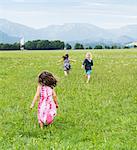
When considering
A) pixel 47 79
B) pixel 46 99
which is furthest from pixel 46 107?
pixel 47 79

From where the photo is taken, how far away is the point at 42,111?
11852 mm

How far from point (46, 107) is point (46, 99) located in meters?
0.26

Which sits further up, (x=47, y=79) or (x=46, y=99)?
(x=47, y=79)

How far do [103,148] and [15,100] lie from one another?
771cm

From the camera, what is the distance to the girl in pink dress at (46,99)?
11836mm

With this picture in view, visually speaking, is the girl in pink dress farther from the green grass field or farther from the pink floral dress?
the green grass field

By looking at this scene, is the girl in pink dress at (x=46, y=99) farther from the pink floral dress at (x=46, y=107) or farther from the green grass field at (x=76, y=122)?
the green grass field at (x=76, y=122)

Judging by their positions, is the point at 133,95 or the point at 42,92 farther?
the point at 133,95

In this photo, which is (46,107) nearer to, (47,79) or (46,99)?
(46,99)

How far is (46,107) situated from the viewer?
1188cm

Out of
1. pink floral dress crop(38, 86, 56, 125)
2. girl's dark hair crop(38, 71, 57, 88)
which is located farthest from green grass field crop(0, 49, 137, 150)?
girl's dark hair crop(38, 71, 57, 88)

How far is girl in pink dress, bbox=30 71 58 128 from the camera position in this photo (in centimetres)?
1184

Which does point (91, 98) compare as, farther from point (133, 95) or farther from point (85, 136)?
point (85, 136)

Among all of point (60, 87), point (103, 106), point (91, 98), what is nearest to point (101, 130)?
point (103, 106)
